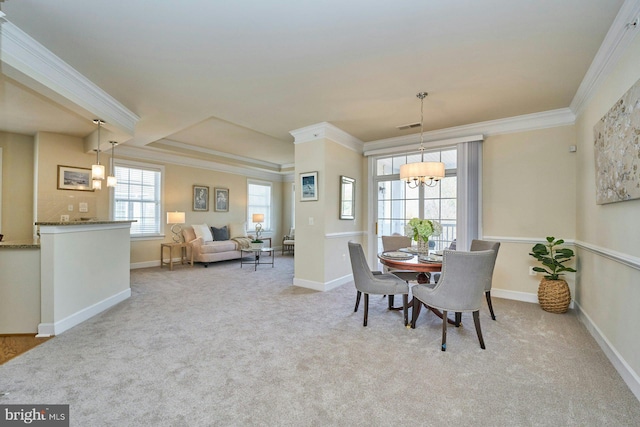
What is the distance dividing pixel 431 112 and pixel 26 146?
21.7 feet

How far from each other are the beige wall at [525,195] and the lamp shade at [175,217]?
5945 mm

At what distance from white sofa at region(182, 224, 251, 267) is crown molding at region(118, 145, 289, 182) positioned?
5.18 feet

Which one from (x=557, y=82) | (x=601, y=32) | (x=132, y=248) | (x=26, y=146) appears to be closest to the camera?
(x=601, y=32)

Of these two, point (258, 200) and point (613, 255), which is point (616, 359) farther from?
point (258, 200)

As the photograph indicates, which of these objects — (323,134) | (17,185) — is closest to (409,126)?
(323,134)

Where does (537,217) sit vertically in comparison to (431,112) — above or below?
below

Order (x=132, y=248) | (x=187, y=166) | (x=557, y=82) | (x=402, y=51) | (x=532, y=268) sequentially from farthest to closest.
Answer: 1. (x=187, y=166)
2. (x=132, y=248)
3. (x=532, y=268)
4. (x=557, y=82)
5. (x=402, y=51)

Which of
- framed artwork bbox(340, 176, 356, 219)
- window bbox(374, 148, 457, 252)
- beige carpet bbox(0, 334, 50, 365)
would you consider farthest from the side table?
window bbox(374, 148, 457, 252)

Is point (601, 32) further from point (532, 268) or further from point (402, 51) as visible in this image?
point (532, 268)

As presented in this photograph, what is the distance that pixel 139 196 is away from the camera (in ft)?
20.7

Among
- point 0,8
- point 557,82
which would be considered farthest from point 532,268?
point 0,8

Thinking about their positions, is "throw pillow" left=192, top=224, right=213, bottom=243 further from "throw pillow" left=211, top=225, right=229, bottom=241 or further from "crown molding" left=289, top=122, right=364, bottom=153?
"crown molding" left=289, top=122, right=364, bottom=153

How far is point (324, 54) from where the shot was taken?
2.51m

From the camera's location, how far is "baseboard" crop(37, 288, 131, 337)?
2793 millimetres
